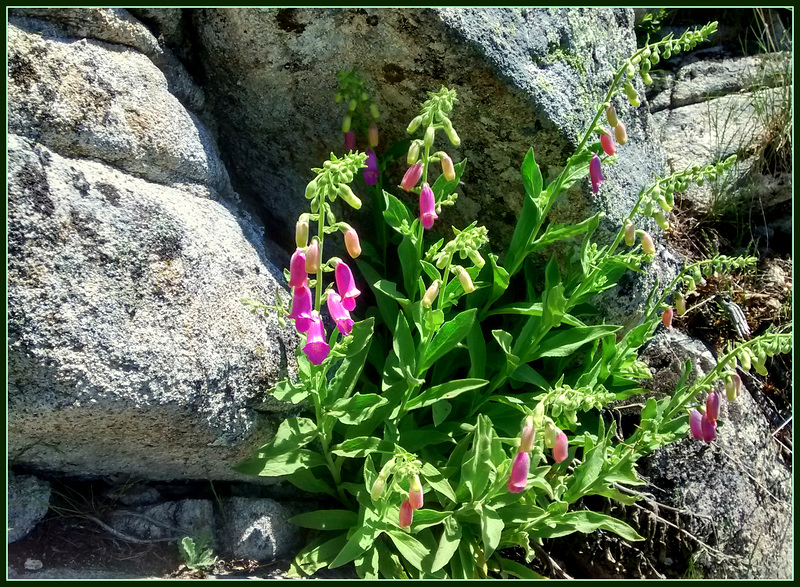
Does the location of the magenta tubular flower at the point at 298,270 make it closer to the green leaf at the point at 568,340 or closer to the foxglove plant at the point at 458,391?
the foxglove plant at the point at 458,391

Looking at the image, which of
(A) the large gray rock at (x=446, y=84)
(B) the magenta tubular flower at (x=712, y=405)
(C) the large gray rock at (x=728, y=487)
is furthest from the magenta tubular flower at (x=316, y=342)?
(C) the large gray rock at (x=728, y=487)

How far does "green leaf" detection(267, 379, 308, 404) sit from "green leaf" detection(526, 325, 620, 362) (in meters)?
1.11

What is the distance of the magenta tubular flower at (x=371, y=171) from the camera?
356 cm

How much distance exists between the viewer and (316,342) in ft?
8.70

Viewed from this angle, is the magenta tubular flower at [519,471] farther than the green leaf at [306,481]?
No

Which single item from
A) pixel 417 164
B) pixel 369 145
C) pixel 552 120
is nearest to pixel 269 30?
pixel 369 145

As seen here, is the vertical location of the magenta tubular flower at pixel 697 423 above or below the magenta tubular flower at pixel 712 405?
below

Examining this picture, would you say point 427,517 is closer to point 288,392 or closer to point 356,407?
point 356,407

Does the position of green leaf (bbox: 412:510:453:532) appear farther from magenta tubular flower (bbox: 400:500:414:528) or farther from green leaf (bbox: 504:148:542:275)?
green leaf (bbox: 504:148:542:275)

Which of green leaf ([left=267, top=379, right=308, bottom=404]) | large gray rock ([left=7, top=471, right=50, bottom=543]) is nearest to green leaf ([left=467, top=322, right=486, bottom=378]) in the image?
green leaf ([left=267, top=379, right=308, bottom=404])

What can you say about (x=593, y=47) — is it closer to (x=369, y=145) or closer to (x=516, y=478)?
(x=369, y=145)

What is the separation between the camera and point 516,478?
8.60 feet

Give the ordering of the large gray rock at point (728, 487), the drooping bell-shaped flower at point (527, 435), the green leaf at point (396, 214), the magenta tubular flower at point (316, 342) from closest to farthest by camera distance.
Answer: the drooping bell-shaped flower at point (527, 435)
the magenta tubular flower at point (316, 342)
the green leaf at point (396, 214)
the large gray rock at point (728, 487)

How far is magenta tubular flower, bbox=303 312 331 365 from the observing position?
2654mm
